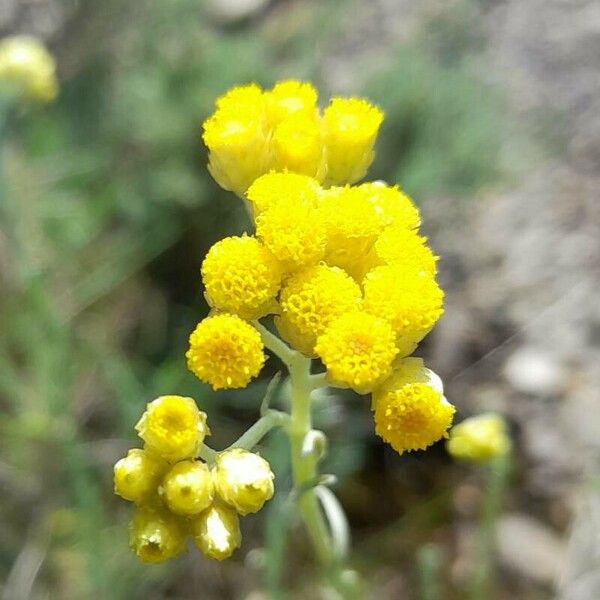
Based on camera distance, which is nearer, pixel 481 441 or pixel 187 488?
pixel 187 488

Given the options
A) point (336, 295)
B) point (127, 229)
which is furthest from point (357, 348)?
point (127, 229)

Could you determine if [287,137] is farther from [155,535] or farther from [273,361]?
[273,361]

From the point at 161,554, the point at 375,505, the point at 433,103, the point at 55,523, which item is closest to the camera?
the point at 161,554

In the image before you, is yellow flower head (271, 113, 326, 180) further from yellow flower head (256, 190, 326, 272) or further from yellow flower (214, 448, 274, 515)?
yellow flower (214, 448, 274, 515)

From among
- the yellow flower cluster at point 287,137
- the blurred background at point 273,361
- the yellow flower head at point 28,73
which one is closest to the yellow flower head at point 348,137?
the yellow flower cluster at point 287,137

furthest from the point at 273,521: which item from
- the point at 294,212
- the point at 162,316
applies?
the point at 162,316

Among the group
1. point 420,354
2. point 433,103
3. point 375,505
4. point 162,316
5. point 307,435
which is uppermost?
point 307,435

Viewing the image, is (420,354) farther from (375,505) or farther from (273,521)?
(273,521)
